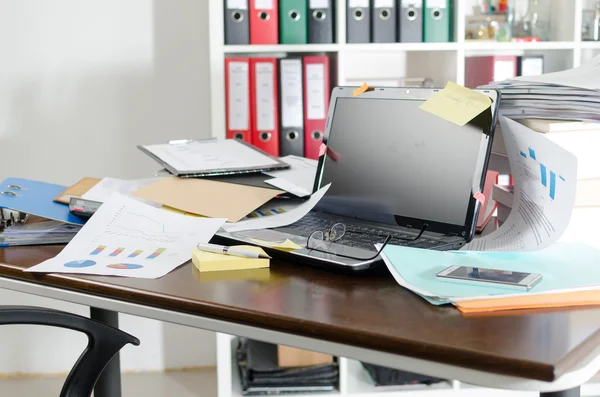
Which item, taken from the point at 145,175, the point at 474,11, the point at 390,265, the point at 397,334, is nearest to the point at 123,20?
the point at 145,175

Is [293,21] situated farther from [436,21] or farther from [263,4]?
[436,21]

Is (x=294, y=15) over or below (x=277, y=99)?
over

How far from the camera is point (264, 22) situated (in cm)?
207

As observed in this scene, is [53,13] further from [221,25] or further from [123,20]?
[221,25]

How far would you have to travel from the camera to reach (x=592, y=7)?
2461 millimetres

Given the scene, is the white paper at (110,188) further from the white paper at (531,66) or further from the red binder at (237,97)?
the white paper at (531,66)

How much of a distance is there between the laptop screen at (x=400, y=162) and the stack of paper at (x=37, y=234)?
1.33 feet

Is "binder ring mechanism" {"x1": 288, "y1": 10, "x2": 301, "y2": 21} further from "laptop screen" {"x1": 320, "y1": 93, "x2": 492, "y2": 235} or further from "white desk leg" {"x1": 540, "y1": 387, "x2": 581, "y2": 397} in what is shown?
"white desk leg" {"x1": 540, "y1": 387, "x2": 581, "y2": 397}

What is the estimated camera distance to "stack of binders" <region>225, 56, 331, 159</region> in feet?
6.86

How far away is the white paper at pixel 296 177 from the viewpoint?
129 cm

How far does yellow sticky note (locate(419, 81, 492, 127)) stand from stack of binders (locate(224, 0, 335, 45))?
1024 mm

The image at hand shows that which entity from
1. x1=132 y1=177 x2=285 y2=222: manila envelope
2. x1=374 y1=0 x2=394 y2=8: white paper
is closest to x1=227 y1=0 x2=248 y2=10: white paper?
x1=374 y1=0 x2=394 y2=8: white paper

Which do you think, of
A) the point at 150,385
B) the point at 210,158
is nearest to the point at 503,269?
the point at 210,158

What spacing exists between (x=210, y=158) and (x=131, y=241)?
0.42m
